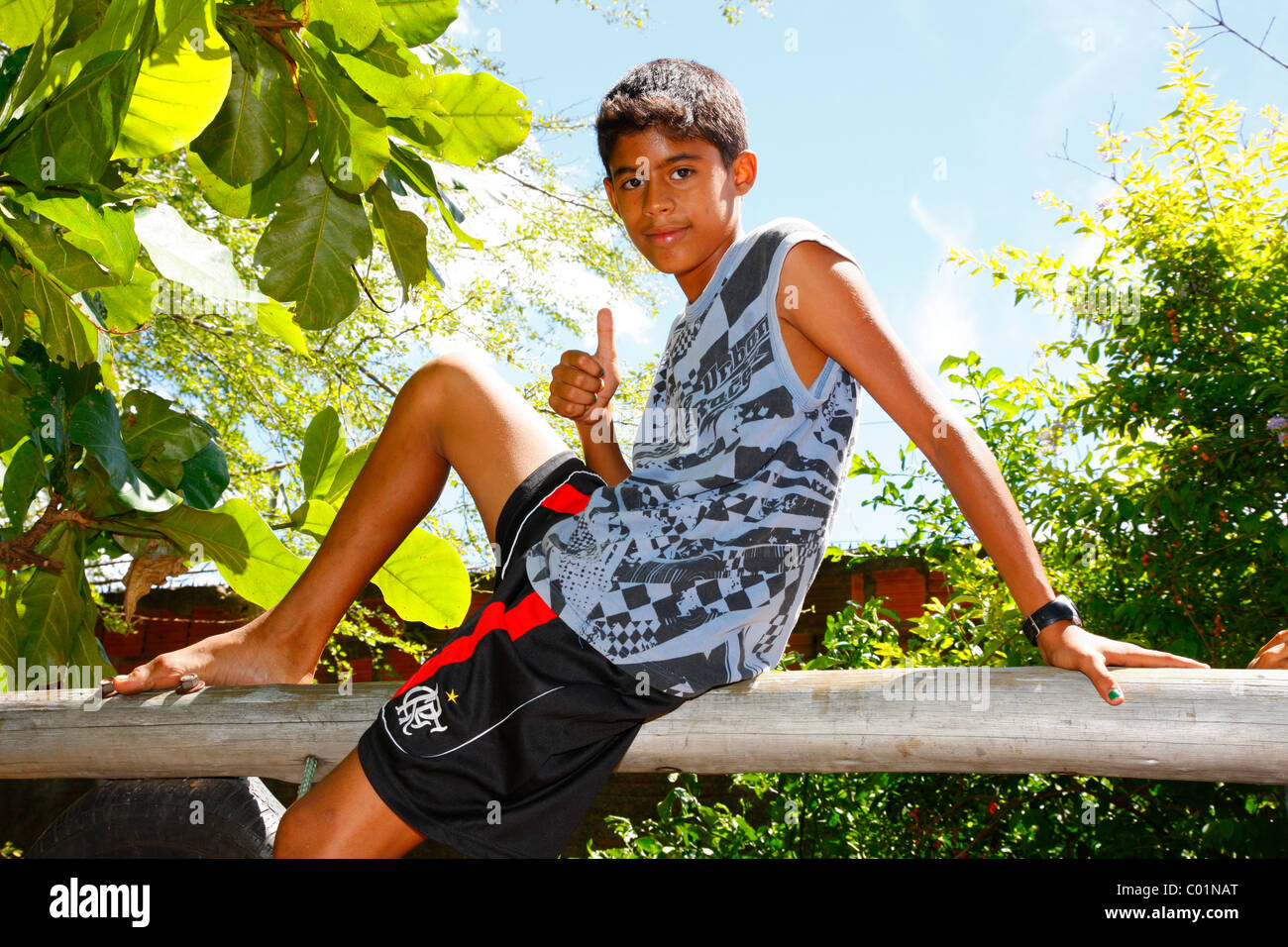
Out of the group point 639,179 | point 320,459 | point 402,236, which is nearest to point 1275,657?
point 639,179

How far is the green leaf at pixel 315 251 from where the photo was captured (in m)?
1.50

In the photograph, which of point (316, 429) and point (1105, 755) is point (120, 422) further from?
point (1105, 755)

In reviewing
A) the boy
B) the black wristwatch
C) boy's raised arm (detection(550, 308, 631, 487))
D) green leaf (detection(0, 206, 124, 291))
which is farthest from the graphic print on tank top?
green leaf (detection(0, 206, 124, 291))

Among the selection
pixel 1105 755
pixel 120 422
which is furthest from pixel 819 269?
pixel 120 422

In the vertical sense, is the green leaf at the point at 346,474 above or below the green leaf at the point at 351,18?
below

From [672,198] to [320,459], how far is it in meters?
0.76

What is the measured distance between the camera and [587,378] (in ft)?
4.87

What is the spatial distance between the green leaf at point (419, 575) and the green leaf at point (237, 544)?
0.25ft

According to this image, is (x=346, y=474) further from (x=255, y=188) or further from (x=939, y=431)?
(x=939, y=431)

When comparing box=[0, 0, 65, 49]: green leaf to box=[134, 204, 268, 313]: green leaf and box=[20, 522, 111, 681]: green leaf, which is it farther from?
box=[20, 522, 111, 681]: green leaf

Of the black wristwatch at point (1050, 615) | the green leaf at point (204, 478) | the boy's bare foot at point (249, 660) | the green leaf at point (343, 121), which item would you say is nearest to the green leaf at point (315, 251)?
the green leaf at point (343, 121)

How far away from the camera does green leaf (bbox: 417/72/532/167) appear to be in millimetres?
1395

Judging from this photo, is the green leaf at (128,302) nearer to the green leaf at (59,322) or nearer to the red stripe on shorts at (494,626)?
the green leaf at (59,322)
